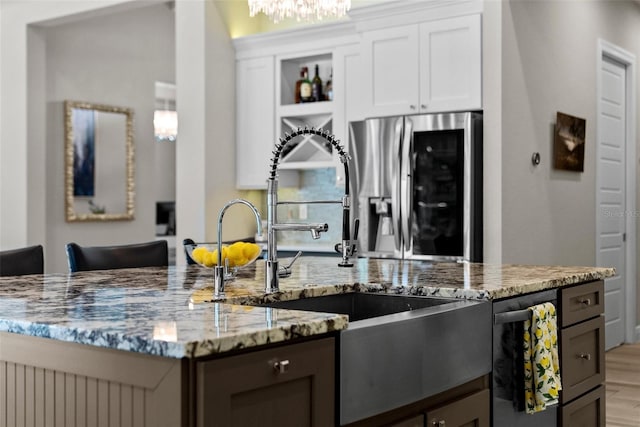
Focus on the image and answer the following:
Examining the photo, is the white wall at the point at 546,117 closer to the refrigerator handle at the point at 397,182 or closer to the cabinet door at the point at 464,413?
the refrigerator handle at the point at 397,182

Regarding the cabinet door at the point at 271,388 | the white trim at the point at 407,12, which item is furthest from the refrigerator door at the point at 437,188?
the cabinet door at the point at 271,388

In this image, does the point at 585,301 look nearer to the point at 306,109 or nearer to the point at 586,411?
the point at 586,411

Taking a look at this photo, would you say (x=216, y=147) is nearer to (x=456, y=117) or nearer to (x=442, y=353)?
(x=456, y=117)

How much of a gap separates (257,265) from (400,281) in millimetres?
930

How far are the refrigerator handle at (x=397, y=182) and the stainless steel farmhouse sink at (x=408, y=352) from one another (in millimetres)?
2368

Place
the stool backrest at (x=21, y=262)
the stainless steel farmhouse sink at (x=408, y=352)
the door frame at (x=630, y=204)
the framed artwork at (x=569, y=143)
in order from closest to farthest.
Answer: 1. the stainless steel farmhouse sink at (x=408, y=352)
2. the stool backrest at (x=21, y=262)
3. the framed artwork at (x=569, y=143)
4. the door frame at (x=630, y=204)

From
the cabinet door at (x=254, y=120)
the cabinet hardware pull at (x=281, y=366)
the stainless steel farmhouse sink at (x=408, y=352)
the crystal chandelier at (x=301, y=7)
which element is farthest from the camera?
the cabinet door at (x=254, y=120)

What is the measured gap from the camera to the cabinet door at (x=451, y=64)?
4.87 metres

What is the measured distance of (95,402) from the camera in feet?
5.38

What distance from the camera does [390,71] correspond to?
522 cm

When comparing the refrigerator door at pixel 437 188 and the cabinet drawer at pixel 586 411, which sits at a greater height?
the refrigerator door at pixel 437 188

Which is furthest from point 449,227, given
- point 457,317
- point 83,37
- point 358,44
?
point 83,37

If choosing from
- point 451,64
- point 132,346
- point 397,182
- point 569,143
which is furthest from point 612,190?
point 132,346

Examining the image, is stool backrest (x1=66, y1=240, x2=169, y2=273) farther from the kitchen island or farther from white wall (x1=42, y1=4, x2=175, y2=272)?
white wall (x1=42, y1=4, x2=175, y2=272)
